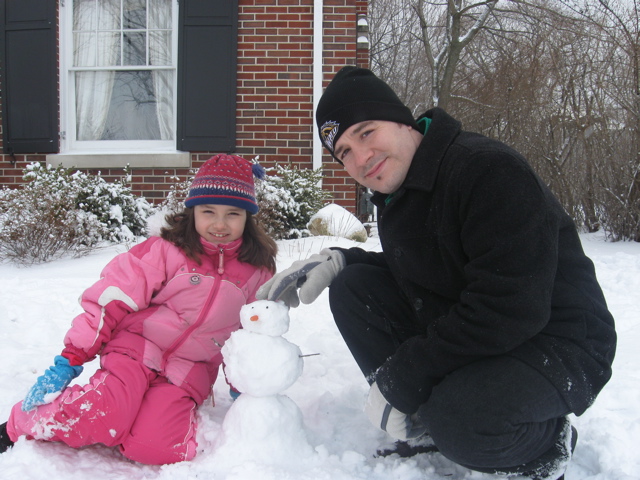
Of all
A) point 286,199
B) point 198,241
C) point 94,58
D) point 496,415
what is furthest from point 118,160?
point 496,415

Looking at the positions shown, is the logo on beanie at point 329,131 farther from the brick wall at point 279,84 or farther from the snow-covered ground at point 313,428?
the brick wall at point 279,84

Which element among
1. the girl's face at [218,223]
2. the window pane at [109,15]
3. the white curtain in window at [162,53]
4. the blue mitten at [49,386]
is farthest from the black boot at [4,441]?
the window pane at [109,15]

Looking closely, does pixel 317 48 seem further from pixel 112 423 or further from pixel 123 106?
pixel 112 423

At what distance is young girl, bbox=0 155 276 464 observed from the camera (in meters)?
1.52

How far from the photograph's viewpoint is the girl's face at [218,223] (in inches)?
76.8

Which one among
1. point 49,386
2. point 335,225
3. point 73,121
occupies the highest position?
point 73,121

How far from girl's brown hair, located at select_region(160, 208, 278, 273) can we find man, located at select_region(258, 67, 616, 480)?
0.64 meters

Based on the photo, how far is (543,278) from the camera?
1170 millimetres

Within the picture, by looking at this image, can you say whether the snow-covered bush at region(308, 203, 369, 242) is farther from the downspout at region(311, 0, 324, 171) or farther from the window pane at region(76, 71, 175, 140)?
the window pane at region(76, 71, 175, 140)

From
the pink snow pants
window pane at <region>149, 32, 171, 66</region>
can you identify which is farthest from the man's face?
window pane at <region>149, 32, 171, 66</region>

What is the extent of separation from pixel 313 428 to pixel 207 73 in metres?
4.36

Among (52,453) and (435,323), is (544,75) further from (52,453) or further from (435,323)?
(52,453)

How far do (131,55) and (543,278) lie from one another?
5.51 m

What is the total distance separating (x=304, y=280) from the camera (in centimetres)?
177
